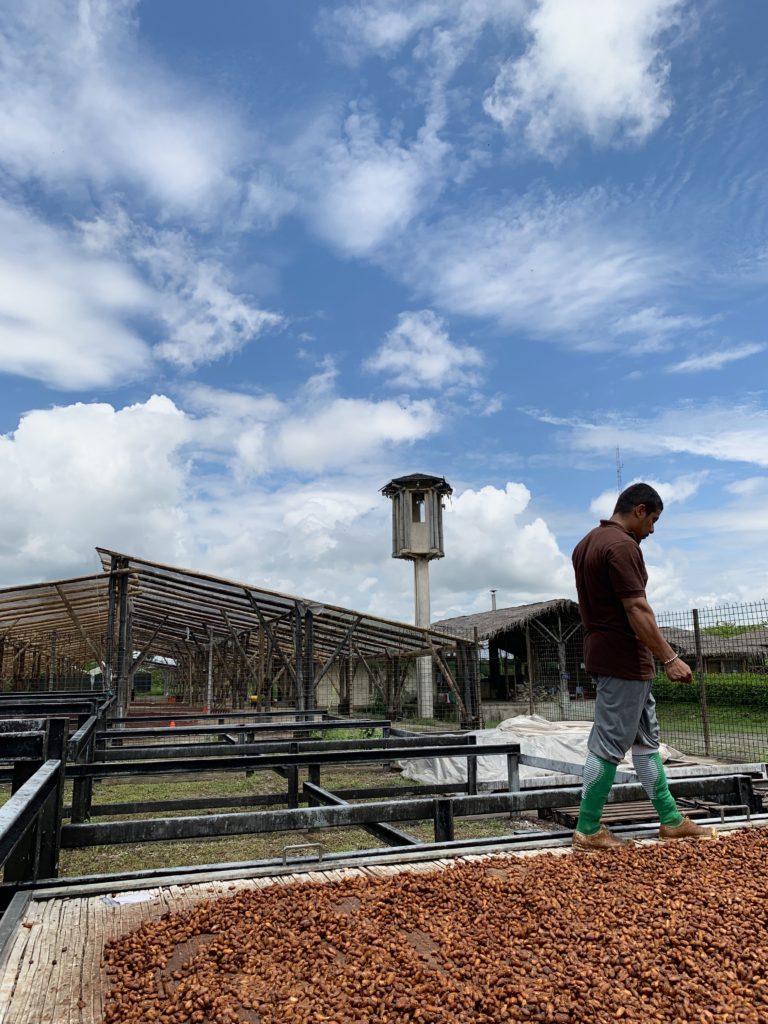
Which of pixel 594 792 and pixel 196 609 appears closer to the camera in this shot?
pixel 594 792

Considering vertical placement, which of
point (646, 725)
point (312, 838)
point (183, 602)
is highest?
point (183, 602)

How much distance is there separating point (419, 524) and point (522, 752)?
13.8m

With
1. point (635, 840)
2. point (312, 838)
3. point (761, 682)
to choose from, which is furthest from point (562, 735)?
point (761, 682)

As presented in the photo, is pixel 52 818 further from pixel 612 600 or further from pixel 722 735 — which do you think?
pixel 722 735

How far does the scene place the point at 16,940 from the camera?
2008mm

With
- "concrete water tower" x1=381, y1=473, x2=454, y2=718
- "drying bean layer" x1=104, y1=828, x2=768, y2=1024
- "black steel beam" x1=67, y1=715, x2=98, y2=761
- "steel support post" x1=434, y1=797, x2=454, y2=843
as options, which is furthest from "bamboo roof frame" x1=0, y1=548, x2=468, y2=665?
"drying bean layer" x1=104, y1=828, x2=768, y2=1024

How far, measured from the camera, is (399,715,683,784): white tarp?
7.82 metres

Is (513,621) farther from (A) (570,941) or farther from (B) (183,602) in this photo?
(A) (570,941)

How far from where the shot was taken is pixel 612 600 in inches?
128

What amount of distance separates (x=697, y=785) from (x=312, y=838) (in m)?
2.88

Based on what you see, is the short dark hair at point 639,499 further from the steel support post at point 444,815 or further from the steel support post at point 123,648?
the steel support post at point 123,648

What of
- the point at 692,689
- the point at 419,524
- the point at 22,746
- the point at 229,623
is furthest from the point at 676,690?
the point at 22,746

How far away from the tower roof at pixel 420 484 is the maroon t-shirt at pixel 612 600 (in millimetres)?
18221

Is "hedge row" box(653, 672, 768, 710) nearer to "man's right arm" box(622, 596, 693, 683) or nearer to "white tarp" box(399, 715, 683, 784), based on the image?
"white tarp" box(399, 715, 683, 784)
